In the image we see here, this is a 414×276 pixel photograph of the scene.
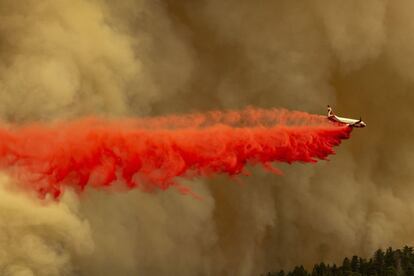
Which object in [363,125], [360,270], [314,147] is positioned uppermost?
[360,270]

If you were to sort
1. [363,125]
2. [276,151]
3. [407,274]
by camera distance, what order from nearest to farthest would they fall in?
[276,151] → [363,125] → [407,274]

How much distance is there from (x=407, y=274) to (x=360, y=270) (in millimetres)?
13780

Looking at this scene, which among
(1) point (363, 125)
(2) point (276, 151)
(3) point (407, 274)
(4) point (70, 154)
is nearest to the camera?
(4) point (70, 154)

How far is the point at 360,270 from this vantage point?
655ft

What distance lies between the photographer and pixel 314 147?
293 ft

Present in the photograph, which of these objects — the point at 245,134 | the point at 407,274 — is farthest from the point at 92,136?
the point at 407,274

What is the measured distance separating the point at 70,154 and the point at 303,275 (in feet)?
420

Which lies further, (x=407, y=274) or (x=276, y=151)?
(x=407, y=274)

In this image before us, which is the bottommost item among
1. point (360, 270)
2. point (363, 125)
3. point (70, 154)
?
point (70, 154)

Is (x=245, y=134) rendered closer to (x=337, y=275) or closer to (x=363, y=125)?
(x=363, y=125)

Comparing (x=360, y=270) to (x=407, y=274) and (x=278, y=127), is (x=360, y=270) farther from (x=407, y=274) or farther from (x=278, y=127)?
(x=278, y=127)

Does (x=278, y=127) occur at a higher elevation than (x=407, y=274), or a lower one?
lower

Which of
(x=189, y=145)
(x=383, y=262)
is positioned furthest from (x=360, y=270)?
(x=189, y=145)

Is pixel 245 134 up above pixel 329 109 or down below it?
below
